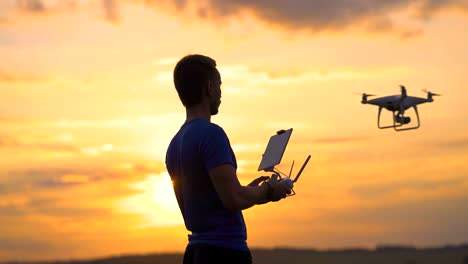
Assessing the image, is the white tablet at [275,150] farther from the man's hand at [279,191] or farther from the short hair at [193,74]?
the short hair at [193,74]

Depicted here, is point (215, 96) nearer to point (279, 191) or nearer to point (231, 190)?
point (231, 190)

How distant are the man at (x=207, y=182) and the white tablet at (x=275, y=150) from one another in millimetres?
225

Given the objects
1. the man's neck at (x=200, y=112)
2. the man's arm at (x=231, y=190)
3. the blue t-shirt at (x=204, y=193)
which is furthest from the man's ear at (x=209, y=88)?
the man's arm at (x=231, y=190)

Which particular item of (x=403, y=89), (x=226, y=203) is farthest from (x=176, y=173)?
(x=403, y=89)

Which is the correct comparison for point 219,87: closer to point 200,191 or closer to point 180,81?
point 180,81

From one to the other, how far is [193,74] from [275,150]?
1.14 m

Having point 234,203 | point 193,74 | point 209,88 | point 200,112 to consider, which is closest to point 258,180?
point 234,203

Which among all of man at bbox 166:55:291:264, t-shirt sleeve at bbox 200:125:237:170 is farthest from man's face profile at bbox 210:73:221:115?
t-shirt sleeve at bbox 200:125:237:170

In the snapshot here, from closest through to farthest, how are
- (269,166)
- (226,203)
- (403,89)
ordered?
(226,203), (269,166), (403,89)

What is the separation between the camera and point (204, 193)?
29.5 ft

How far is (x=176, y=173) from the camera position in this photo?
369 inches

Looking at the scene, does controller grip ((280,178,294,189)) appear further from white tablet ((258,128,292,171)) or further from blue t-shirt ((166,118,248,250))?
blue t-shirt ((166,118,248,250))

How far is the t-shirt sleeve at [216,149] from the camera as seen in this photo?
868cm

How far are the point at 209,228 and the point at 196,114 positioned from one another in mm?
1118
